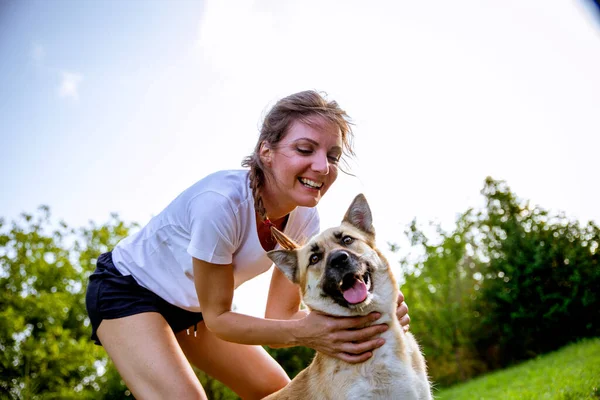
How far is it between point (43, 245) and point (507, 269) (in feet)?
71.9

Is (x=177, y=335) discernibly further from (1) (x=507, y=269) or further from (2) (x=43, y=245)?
(2) (x=43, y=245)

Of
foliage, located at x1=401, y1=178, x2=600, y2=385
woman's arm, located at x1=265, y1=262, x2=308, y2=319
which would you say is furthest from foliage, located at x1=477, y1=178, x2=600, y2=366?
woman's arm, located at x1=265, y1=262, x2=308, y2=319

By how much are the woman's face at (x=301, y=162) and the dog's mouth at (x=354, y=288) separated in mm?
636

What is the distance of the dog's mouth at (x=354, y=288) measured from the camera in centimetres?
309

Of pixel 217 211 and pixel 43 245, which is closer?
pixel 217 211

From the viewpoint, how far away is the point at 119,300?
3.36 meters

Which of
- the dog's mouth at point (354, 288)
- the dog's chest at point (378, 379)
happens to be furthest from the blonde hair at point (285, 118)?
the dog's chest at point (378, 379)

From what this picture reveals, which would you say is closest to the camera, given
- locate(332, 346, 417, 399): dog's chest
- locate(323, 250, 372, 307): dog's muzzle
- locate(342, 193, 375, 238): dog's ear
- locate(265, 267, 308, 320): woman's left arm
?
locate(332, 346, 417, 399): dog's chest

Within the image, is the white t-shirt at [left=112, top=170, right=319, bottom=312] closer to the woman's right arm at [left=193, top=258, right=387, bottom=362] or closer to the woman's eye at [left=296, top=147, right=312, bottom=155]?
the woman's right arm at [left=193, top=258, right=387, bottom=362]

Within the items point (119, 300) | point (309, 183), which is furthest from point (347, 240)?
point (119, 300)

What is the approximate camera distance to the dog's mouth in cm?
309

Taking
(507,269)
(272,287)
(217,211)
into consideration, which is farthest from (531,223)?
(217,211)

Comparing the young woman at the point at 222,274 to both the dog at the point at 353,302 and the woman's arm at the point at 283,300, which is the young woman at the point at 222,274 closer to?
the dog at the point at 353,302

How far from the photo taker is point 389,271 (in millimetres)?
3354
